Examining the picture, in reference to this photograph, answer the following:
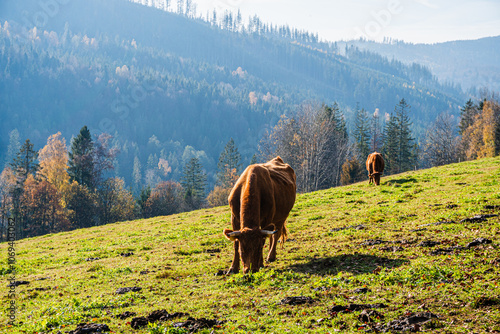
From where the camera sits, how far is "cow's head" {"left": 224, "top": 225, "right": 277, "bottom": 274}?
10.8 m

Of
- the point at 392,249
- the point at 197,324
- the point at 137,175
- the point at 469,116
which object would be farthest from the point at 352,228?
the point at 137,175

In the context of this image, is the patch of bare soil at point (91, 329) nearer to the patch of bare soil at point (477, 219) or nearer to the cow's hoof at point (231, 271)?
the cow's hoof at point (231, 271)

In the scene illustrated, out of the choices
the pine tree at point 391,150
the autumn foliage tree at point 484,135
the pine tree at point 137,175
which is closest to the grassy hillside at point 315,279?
the autumn foliage tree at point 484,135

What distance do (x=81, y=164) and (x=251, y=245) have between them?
75.4 m

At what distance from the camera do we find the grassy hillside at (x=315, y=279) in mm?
7531

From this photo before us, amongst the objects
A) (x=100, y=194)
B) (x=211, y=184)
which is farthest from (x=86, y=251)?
(x=211, y=184)

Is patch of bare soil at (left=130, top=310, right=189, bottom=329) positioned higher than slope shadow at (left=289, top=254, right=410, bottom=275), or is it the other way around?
slope shadow at (left=289, top=254, right=410, bottom=275)

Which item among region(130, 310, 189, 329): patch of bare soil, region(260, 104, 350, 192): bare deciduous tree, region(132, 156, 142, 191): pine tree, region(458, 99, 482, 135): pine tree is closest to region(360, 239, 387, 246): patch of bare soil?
region(130, 310, 189, 329): patch of bare soil

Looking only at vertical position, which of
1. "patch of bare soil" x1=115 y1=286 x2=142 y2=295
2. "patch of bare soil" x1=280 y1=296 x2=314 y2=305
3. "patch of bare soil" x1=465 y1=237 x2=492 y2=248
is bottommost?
"patch of bare soil" x1=115 y1=286 x2=142 y2=295

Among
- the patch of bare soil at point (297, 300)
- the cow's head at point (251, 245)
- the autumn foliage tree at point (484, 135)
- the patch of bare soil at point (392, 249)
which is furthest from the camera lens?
the autumn foliage tree at point (484, 135)

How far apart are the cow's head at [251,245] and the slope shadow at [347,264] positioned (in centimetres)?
150

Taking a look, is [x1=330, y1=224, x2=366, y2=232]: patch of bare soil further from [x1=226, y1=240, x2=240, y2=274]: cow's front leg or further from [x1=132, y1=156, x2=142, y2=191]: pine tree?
[x1=132, y1=156, x2=142, y2=191]: pine tree

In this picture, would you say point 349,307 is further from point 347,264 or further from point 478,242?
point 478,242

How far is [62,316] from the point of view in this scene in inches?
368
